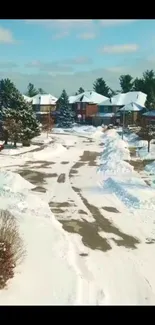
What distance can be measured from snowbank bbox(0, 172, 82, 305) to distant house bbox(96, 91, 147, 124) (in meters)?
64.5

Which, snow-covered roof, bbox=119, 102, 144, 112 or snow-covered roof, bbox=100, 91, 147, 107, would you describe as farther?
snow-covered roof, bbox=100, 91, 147, 107

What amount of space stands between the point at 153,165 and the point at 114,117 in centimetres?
5064

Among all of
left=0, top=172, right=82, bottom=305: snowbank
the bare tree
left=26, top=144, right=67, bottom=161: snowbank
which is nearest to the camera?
left=0, top=172, right=82, bottom=305: snowbank

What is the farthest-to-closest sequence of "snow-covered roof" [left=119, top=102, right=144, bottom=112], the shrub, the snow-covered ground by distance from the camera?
"snow-covered roof" [left=119, top=102, right=144, bottom=112]
the snow-covered ground
the shrub

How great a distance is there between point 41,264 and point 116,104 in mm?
73472

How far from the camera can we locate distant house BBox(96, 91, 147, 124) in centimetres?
7975

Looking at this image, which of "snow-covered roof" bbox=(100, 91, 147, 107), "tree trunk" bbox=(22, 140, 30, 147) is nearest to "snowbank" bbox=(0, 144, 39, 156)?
"tree trunk" bbox=(22, 140, 30, 147)

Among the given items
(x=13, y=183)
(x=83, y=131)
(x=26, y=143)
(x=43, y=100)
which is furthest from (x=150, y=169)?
(x=43, y=100)

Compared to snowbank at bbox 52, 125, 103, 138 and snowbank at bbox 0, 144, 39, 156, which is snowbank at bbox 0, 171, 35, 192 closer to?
snowbank at bbox 0, 144, 39, 156

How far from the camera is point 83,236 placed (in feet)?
45.2

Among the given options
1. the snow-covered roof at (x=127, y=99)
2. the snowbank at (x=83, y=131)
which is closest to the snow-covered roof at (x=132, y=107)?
the snow-covered roof at (x=127, y=99)

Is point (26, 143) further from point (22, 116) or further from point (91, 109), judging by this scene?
point (91, 109)

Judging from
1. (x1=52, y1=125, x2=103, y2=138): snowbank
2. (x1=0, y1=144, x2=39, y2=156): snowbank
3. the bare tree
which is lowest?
(x1=0, y1=144, x2=39, y2=156): snowbank

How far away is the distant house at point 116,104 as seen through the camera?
79750 millimetres
